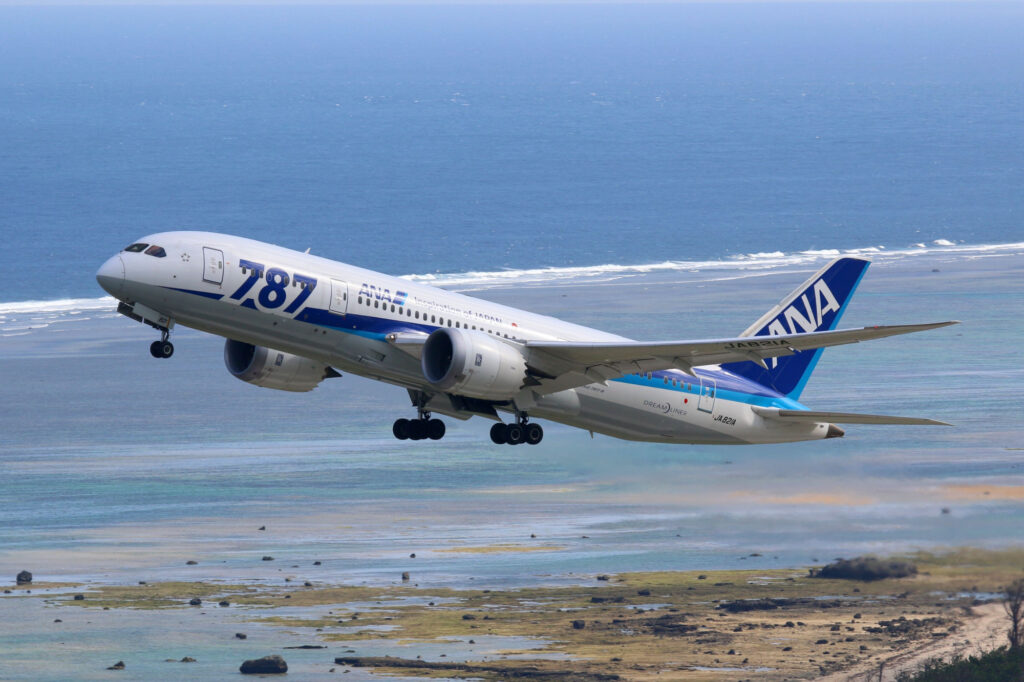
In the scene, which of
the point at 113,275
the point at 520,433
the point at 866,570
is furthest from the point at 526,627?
the point at 113,275

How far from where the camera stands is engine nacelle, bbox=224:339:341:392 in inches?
2773

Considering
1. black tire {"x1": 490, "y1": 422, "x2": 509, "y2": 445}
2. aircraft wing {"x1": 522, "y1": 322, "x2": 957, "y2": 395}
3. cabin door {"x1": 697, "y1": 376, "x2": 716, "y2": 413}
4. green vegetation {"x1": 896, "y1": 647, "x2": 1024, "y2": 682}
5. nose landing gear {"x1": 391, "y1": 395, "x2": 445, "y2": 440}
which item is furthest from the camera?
green vegetation {"x1": 896, "y1": 647, "x2": 1024, "y2": 682}

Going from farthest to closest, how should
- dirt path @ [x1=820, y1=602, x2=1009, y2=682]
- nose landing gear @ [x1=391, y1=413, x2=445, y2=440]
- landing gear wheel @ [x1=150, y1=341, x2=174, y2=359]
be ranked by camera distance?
dirt path @ [x1=820, y1=602, x2=1009, y2=682] → nose landing gear @ [x1=391, y1=413, x2=445, y2=440] → landing gear wheel @ [x1=150, y1=341, x2=174, y2=359]

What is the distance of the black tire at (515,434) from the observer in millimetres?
69125

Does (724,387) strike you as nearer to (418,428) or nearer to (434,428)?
(434,428)

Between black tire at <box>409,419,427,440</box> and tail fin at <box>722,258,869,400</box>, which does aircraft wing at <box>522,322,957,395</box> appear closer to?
black tire at <box>409,419,427,440</box>

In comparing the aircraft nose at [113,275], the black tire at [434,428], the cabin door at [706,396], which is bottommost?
the black tire at [434,428]

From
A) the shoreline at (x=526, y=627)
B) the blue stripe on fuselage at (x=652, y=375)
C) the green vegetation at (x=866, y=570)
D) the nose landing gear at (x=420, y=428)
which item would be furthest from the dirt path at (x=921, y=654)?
the nose landing gear at (x=420, y=428)

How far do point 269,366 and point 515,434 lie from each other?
34.3 ft

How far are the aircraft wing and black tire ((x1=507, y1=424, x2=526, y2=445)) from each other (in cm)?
170

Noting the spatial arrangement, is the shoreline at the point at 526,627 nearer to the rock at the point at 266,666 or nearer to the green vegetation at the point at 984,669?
the rock at the point at 266,666

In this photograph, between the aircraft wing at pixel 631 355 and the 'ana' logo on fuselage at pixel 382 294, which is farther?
the 'ana' logo on fuselage at pixel 382 294

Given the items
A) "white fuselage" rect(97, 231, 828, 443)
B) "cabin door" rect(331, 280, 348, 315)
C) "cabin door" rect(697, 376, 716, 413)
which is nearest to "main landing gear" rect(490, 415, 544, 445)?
"white fuselage" rect(97, 231, 828, 443)

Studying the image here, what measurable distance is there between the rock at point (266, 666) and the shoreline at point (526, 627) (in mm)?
2505
